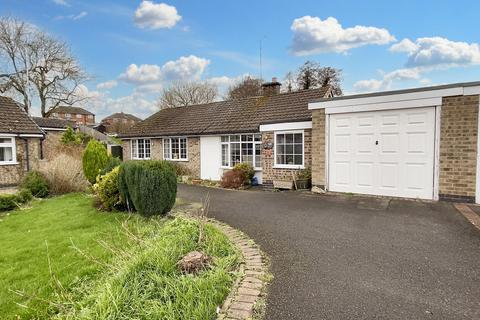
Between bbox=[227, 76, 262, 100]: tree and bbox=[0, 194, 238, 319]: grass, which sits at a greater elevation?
bbox=[227, 76, 262, 100]: tree

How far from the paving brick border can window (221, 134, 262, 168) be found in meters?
8.05

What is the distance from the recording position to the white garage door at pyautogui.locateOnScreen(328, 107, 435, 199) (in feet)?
27.7

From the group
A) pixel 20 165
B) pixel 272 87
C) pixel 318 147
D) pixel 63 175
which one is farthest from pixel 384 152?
pixel 20 165

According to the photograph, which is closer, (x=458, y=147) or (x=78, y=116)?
(x=458, y=147)

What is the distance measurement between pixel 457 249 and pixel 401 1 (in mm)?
8678

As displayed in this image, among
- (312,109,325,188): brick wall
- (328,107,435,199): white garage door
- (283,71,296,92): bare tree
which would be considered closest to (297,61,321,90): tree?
(283,71,296,92): bare tree

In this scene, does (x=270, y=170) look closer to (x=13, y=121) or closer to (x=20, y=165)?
(x=20, y=165)

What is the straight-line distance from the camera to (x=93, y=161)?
12359mm

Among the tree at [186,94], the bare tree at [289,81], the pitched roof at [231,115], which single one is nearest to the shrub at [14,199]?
the pitched roof at [231,115]

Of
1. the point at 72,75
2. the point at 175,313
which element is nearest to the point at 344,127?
the point at 175,313

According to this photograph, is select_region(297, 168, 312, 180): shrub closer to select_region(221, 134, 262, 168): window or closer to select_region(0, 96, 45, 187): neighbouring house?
select_region(221, 134, 262, 168): window

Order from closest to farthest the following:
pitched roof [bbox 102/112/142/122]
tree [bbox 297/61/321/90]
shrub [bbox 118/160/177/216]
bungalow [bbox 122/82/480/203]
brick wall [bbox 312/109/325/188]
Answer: shrub [bbox 118/160/177/216] < bungalow [bbox 122/82/480/203] < brick wall [bbox 312/109/325/188] < tree [bbox 297/61/321/90] < pitched roof [bbox 102/112/142/122]

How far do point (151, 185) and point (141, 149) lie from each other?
14464 millimetres

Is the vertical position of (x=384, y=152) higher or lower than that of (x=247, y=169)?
higher
